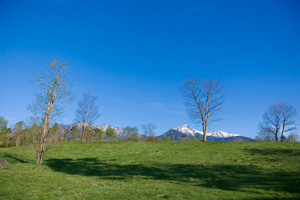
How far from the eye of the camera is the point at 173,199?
8.37 meters

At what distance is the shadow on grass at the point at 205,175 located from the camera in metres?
11.3

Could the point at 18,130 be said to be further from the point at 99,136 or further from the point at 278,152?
the point at 278,152

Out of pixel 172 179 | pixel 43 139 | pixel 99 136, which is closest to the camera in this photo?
pixel 172 179

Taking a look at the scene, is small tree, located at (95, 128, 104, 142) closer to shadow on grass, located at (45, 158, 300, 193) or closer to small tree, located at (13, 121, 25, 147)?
small tree, located at (13, 121, 25, 147)

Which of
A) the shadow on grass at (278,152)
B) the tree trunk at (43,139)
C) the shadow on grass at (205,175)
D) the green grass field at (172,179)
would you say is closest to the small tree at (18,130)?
the tree trunk at (43,139)

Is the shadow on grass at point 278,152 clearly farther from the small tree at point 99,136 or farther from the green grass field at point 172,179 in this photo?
the small tree at point 99,136

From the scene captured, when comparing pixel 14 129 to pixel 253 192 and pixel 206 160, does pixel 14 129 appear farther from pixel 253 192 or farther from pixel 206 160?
pixel 253 192

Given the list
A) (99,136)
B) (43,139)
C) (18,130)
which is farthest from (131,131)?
(43,139)

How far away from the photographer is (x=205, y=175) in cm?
1457

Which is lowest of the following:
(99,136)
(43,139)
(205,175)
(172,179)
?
(99,136)

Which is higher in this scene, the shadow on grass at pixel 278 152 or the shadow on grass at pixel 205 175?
the shadow on grass at pixel 278 152

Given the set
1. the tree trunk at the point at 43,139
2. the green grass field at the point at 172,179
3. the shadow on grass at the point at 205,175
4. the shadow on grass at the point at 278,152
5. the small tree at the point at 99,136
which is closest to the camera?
the green grass field at the point at 172,179

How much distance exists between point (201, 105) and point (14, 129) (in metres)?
66.4

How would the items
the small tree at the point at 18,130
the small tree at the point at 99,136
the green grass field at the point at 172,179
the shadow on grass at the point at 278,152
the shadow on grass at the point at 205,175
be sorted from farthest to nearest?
the small tree at the point at 99,136 < the small tree at the point at 18,130 < the shadow on grass at the point at 278,152 < the shadow on grass at the point at 205,175 < the green grass field at the point at 172,179
